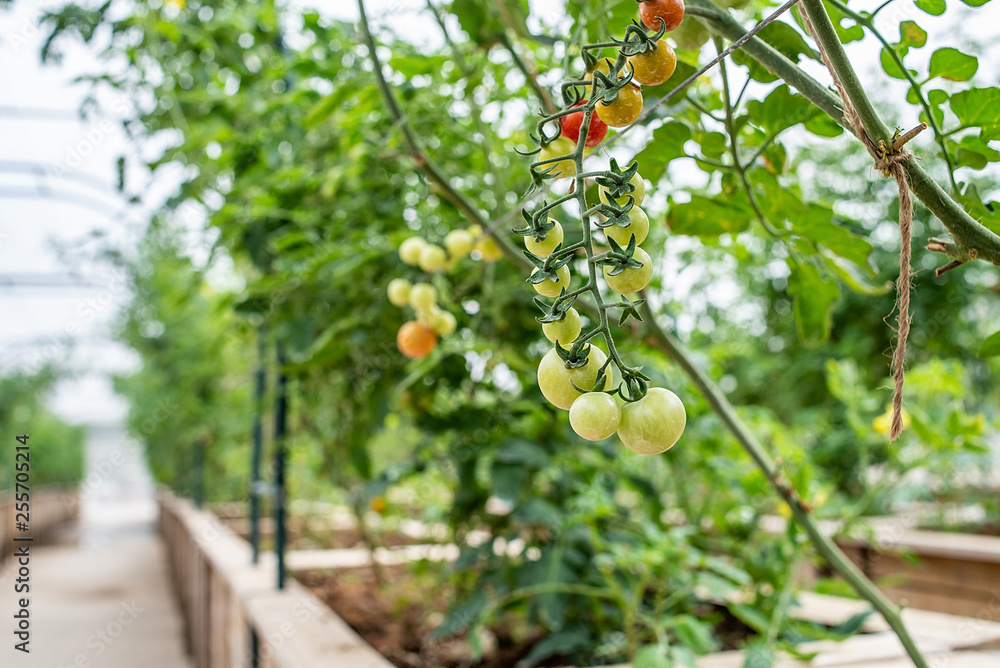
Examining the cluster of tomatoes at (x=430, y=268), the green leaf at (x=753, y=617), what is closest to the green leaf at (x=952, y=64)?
the cluster of tomatoes at (x=430, y=268)

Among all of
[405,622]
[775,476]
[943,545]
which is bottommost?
[943,545]

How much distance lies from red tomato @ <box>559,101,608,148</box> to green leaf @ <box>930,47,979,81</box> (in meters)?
0.26

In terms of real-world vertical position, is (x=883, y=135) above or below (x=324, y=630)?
above

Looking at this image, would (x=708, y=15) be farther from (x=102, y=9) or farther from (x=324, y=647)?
(x=102, y=9)

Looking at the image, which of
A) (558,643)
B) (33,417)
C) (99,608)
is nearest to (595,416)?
(558,643)

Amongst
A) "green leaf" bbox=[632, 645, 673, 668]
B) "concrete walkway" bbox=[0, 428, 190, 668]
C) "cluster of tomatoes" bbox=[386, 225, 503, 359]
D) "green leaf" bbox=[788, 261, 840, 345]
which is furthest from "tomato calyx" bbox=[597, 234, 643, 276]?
"concrete walkway" bbox=[0, 428, 190, 668]

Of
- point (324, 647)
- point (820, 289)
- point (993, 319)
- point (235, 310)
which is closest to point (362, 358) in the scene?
point (235, 310)

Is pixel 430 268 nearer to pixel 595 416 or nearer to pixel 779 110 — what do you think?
pixel 779 110

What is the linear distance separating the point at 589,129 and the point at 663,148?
0.24m

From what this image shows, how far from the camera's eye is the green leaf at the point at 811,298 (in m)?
0.68

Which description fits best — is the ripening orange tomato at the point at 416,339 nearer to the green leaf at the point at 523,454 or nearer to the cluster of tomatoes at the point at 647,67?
the green leaf at the point at 523,454

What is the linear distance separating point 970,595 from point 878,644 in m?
1.71

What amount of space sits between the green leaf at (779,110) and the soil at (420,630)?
0.89 metres

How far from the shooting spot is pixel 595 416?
29cm
